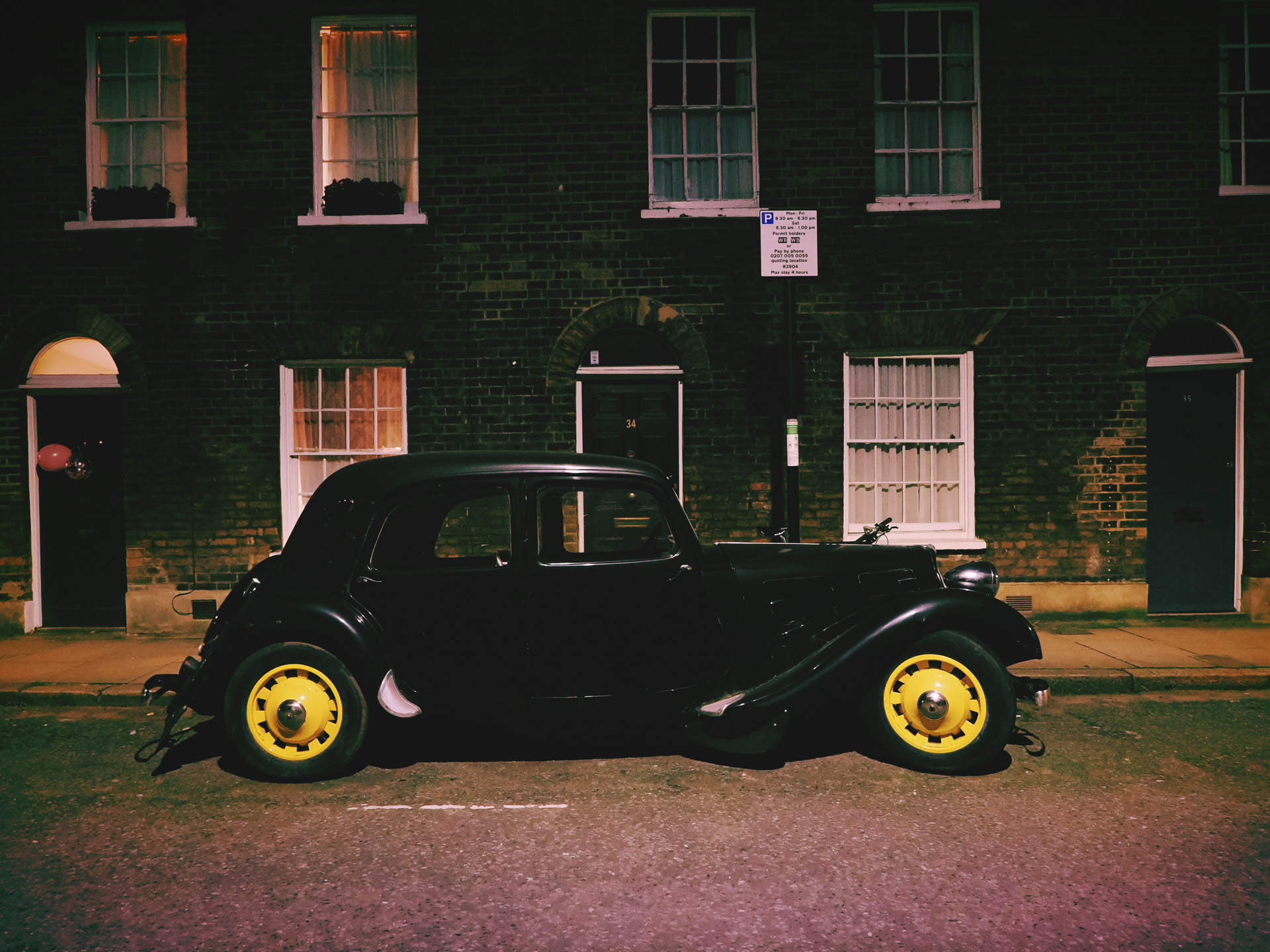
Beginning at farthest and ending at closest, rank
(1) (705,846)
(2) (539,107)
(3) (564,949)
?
1. (2) (539,107)
2. (1) (705,846)
3. (3) (564,949)

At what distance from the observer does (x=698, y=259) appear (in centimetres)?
830

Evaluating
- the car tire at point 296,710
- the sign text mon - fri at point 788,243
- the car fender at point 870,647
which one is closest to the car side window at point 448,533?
the car tire at point 296,710

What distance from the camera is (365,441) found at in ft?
28.1

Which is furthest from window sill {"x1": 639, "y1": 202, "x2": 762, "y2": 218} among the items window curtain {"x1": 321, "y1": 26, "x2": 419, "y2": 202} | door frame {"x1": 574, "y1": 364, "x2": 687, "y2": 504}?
window curtain {"x1": 321, "y1": 26, "x2": 419, "y2": 202}

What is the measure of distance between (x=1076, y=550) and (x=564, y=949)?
7241 millimetres

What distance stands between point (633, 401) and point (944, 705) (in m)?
4.72

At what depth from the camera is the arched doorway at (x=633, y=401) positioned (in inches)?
330

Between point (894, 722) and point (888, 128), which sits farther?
point (888, 128)

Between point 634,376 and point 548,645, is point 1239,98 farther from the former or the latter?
point 548,645

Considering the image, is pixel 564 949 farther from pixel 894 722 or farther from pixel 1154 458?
pixel 1154 458

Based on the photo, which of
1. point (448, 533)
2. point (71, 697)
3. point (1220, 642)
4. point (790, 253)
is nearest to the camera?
point (448, 533)

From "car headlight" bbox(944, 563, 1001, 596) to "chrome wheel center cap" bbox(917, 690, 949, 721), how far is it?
61cm

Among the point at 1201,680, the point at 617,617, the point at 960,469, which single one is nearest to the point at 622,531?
the point at 617,617

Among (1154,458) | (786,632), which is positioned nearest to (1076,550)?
(1154,458)
